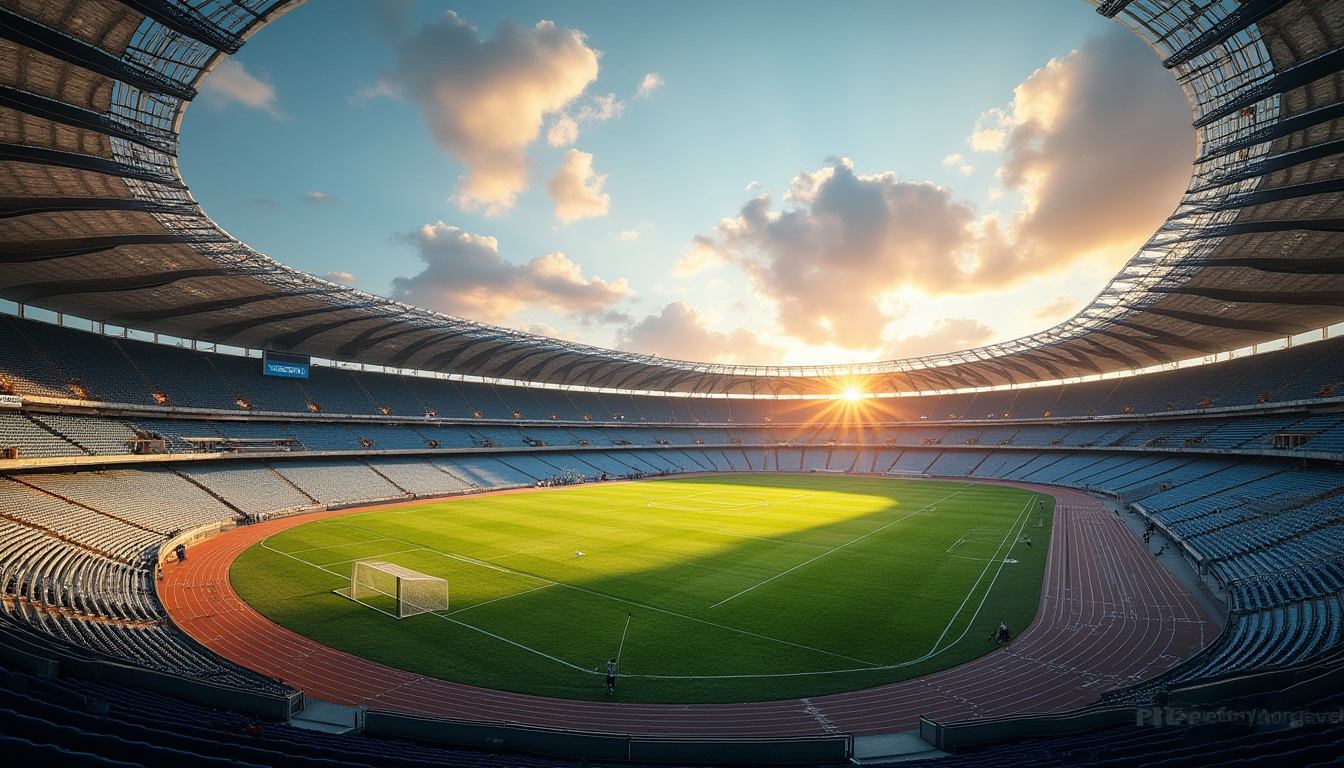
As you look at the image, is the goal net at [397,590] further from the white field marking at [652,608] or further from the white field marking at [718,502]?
the white field marking at [718,502]

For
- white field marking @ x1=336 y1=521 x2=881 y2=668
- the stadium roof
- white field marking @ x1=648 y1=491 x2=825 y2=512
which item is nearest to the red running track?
white field marking @ x1=336 y1=521 x2=881 y2=668

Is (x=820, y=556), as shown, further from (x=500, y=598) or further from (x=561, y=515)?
(x=561, y=515)

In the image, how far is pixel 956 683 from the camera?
15445mm

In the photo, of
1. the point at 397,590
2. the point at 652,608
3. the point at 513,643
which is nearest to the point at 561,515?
the point at 397,590

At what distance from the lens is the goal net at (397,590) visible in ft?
66.3

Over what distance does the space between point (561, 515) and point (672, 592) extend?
18183 millimetres

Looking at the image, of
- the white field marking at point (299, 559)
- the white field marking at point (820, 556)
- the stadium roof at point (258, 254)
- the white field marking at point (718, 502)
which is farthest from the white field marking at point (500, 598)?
the white field marking at point (718, 502)

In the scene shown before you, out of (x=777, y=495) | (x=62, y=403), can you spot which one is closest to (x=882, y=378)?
(x=777, y=495)

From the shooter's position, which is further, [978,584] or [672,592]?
[978,584]

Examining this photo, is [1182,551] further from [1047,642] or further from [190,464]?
[190,464]

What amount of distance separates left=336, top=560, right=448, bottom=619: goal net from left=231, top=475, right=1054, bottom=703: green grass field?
1.80 ft

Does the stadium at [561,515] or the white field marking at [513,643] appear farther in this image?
the white field marking at [513,643]

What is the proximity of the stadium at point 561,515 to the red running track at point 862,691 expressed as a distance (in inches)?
5.2

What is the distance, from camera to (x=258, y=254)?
90.4 ft
